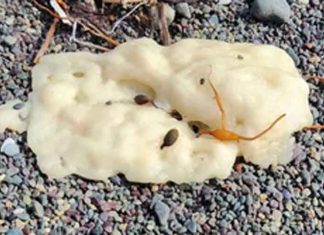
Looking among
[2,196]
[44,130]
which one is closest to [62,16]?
[44,130]

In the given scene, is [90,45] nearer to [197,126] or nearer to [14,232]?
[197,126]

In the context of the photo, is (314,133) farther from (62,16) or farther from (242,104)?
(62,16)

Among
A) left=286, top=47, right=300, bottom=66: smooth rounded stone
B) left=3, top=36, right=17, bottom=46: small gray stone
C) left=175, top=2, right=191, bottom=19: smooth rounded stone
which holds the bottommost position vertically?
left=286, top=47, right=300, bottom=66: smooth rounded stone

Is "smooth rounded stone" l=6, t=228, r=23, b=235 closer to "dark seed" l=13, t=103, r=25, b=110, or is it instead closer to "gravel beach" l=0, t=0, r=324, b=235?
"gravel beach" l=0, t=0, r=324, b=235

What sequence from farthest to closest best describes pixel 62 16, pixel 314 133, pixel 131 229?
pixel 62 16, pixel 314 133, pixel 131 229

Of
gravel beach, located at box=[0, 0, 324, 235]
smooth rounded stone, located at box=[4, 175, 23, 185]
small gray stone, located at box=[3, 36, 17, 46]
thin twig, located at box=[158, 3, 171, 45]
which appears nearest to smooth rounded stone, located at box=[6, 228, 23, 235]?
gravel beach, located at box=[0, 0, 324, 235]
